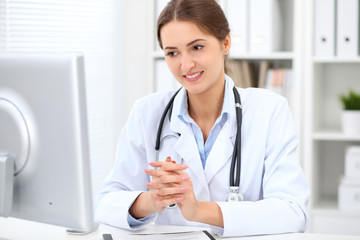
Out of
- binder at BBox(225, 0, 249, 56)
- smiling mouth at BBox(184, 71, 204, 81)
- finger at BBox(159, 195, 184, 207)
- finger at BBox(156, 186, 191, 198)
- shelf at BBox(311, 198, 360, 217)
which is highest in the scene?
binder at BBox(225, 0, 249, 56)

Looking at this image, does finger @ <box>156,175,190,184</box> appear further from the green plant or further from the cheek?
the green plant

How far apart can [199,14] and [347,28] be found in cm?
123

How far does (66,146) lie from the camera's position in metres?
1.01

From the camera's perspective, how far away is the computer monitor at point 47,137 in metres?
1.00

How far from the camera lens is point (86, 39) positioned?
2604 mm

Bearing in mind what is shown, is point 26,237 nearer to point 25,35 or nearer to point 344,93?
point 25,35

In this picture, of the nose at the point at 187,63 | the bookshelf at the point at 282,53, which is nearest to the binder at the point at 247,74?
the bookshelf at the point at 282,53

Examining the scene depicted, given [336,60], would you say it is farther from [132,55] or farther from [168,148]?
[168,148]

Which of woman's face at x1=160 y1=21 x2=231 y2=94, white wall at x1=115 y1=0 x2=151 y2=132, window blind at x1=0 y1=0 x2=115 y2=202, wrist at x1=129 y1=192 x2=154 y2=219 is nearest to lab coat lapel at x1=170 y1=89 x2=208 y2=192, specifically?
woman's face at x1=160 y1=21 x2=231 y2=94

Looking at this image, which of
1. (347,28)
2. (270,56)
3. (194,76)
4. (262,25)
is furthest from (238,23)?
(194,76)

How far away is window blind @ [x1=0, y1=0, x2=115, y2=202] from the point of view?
2.24 m

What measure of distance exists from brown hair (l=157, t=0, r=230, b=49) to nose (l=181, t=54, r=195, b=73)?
0.34 feet

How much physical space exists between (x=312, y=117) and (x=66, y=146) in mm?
1796

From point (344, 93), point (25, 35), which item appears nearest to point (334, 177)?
point (344, 93)
